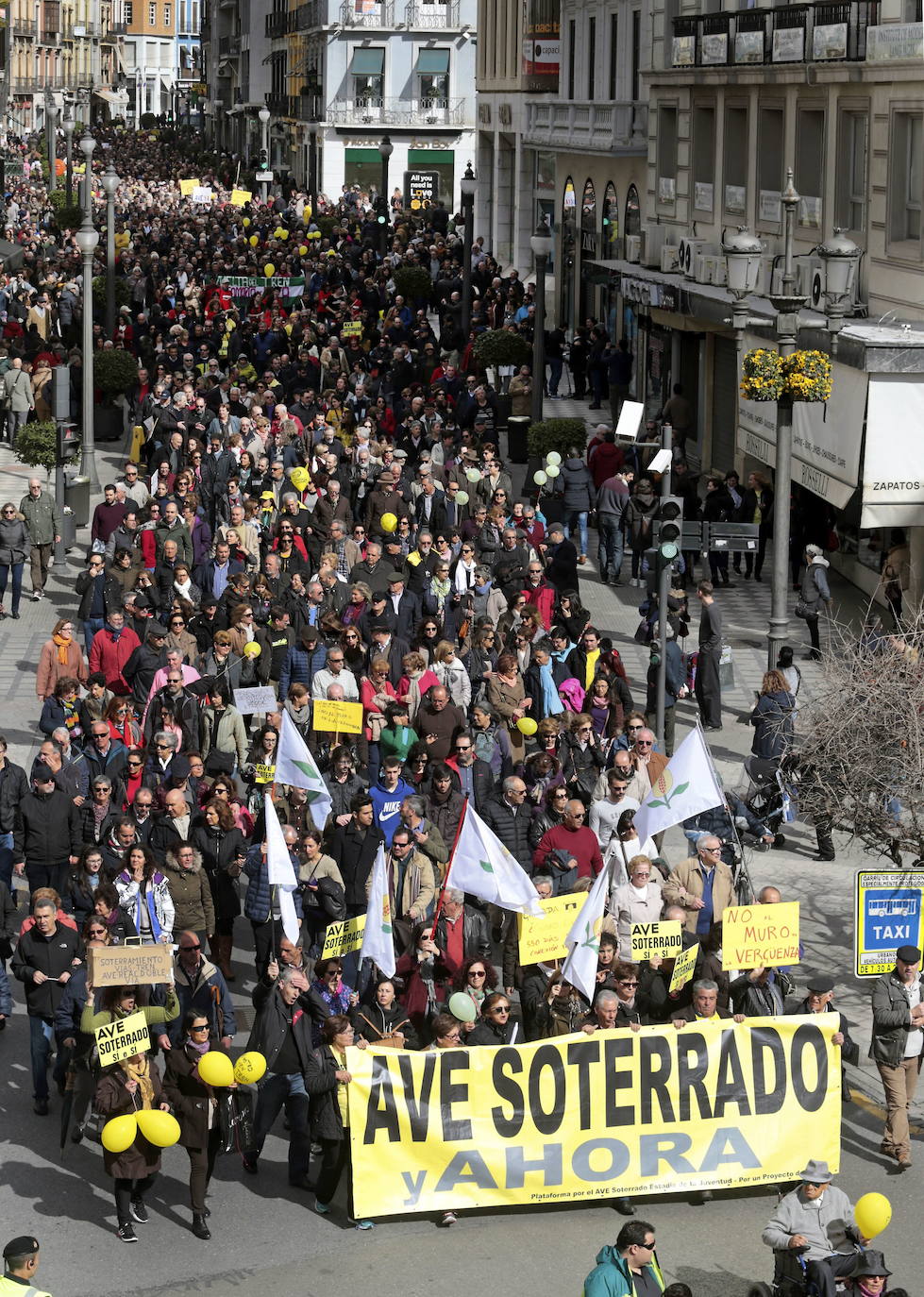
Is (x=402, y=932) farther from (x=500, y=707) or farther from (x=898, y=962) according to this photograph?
(x=500, y=707)

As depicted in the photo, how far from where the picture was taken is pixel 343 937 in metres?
13.1

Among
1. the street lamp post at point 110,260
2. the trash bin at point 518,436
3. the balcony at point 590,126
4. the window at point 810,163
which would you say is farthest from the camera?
the balcony at point 590,126

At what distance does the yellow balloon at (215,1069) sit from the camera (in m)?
11.8

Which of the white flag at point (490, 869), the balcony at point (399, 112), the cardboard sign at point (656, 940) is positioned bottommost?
the cardboard sign at point (656, 940)

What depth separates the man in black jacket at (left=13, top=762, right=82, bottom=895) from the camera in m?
15.5

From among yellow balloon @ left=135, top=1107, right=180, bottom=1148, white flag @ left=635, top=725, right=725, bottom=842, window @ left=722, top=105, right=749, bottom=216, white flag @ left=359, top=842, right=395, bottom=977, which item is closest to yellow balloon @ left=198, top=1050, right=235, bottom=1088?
yellow balloon @ left=135, top=1107, right=180, bottom=1148

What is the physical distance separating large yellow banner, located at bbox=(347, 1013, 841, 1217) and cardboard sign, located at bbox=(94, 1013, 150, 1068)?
1.08 metres

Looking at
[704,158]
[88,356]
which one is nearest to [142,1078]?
[88,356]

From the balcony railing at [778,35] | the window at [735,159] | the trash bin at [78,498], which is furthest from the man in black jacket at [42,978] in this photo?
the window at [735,159]

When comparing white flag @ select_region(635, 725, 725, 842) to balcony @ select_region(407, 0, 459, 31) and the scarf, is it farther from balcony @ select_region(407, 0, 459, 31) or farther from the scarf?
balcony @ select_region(407, 0, 459, 31)

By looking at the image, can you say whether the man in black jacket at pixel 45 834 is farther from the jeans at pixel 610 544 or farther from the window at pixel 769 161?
the window at pixel 769 161

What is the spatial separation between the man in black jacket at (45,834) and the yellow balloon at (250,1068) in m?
3.92

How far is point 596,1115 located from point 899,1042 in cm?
181

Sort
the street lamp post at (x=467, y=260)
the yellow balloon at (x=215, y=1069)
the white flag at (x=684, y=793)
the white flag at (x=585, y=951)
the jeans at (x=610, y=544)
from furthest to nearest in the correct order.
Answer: the street lamp post at (x=467, y=260), the jeans at (x=610, y=544), the white flag at (x=684, y=793), the white flag at (x=585, y=951), the yellow balloon at (x=215, y=1069)
